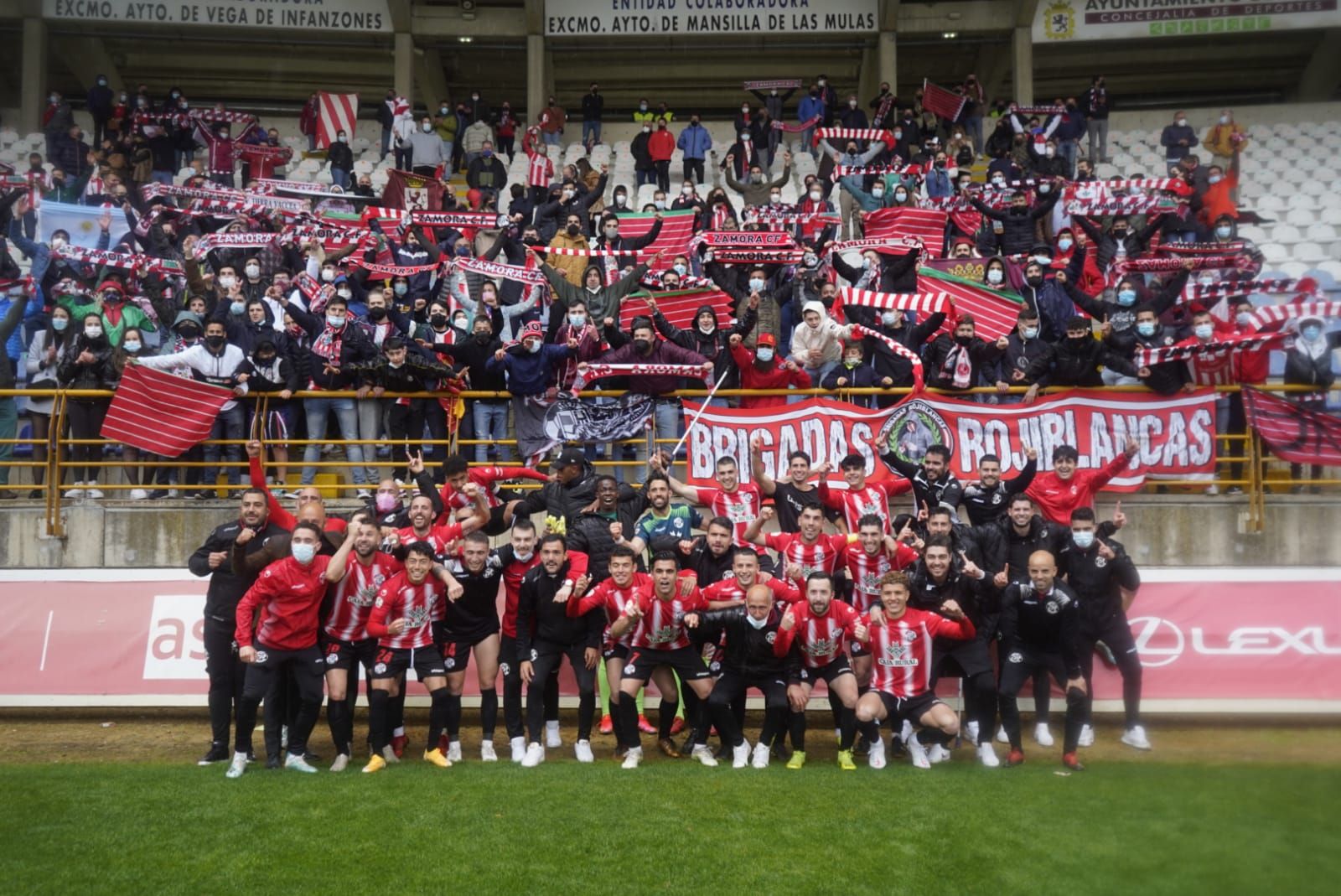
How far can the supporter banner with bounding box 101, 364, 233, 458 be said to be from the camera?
43.8 ft

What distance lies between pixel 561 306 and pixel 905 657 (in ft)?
23.2

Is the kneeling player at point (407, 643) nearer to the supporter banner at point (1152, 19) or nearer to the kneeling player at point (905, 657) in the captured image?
the kneeling player at point (905, 657)

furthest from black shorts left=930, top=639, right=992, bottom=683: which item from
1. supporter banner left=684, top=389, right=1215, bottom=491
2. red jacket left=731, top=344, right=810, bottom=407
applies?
red jacket left=731, top=344, right=810, bottom=407

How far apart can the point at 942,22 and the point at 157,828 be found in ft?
95.7

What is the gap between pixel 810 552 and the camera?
10.4m

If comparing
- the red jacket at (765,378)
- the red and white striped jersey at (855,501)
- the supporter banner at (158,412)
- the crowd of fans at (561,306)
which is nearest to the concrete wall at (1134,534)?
the crowd of fans at (561,306)

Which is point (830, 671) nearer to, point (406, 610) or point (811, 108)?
point (406, 610)

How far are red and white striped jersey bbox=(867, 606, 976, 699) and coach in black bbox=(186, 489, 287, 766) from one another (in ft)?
17.0

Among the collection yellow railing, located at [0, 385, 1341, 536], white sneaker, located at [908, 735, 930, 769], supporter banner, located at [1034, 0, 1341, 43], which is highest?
supporter banner, located at [1034, 0, 1341, 43]

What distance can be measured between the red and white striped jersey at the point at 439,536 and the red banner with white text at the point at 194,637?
5.35ft

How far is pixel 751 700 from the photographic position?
11.1m

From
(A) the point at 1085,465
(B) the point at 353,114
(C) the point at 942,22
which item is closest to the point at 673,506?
(A) the point at 1085,465

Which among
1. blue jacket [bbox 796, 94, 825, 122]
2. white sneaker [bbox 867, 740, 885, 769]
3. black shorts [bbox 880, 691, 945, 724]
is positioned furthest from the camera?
blue jacket [bbox 796, 94, 825, 122]

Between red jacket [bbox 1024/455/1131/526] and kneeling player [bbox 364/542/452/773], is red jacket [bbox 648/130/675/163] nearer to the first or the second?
red jacket [bbox 1024/455/1131/526]
